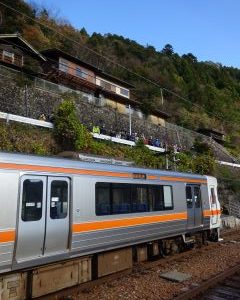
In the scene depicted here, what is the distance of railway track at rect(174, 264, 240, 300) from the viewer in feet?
32.9

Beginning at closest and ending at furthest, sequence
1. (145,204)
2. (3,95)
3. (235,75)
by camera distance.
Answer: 1. (145,204)
2. (3,95)
3. (235,75)

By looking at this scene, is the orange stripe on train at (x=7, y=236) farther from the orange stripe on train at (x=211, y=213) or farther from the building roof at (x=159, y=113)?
the building roof at (x=159, y=113)

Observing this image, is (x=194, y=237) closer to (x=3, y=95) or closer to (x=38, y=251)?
(x=38, y=251)

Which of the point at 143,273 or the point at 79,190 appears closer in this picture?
the point at 79,190

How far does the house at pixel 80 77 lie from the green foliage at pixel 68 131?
1602cm

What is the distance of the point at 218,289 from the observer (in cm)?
1084

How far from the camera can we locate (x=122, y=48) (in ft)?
293

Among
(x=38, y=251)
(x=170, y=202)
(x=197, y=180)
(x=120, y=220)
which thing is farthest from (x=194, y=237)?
(x=38, y=251)

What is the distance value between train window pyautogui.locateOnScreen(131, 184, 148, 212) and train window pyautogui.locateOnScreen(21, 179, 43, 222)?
4014 mm

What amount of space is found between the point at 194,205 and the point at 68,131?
9.94 m

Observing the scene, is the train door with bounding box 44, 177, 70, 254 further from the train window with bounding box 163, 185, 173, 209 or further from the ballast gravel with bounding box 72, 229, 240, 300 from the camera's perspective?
the train window with bounding box 163, 185, 173, 209

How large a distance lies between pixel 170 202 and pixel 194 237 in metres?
3.50

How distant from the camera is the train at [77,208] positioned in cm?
870

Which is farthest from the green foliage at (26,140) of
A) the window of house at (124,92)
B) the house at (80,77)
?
the window of house at (124,92)
